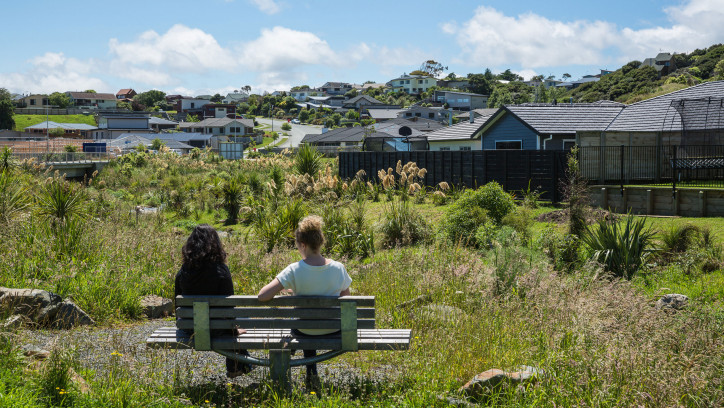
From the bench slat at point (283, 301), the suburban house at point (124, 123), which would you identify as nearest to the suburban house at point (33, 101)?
the suburban house at point (124, 123)

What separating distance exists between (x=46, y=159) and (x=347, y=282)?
3526 centimetres

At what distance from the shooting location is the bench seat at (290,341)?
528 centimetres

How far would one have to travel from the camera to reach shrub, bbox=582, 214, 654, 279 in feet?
34.4

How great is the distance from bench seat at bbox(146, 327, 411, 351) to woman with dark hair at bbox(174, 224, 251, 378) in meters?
0.33

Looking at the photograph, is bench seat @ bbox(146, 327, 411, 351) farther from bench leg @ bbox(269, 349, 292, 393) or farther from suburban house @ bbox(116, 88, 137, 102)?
suburban house @ bbox(116, 88, 137, 102)

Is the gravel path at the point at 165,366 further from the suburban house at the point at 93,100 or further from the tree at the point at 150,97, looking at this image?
the tree at the point at 150,97

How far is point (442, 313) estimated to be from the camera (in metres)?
6.95

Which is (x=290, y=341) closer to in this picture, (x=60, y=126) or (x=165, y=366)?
(x=165, y=366)

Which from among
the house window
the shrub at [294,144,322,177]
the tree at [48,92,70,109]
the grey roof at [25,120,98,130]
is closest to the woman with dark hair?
the shrub at [294,144,322,177]

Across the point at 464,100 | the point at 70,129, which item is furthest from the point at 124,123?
the point at 464,100

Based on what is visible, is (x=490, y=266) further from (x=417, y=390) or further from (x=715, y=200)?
(x=715, y=200)

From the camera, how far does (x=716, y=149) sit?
77.6 ft

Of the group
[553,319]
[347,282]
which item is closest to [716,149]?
[553,319]

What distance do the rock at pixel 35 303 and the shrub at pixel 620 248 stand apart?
765 centimetres
